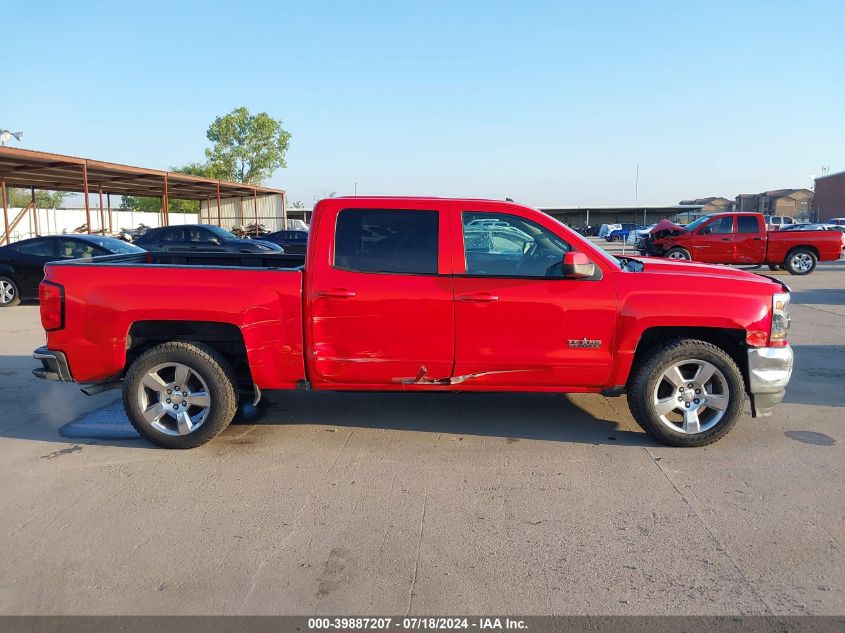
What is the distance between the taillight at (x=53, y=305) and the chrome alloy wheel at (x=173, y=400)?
30.2 inches

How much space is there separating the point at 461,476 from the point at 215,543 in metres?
1.67

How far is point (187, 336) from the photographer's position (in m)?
4.99

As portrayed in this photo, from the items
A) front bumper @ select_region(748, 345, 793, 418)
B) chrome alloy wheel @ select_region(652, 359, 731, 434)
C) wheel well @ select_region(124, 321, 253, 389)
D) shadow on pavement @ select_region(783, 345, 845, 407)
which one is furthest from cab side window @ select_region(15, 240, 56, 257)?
shadow on pavement @ select_region(783, 345, 845, 407)

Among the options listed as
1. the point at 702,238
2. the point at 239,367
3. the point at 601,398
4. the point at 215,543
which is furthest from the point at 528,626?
the point at 702,238

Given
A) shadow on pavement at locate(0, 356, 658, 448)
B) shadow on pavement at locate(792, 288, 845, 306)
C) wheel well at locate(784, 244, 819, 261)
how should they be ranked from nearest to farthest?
1. shadow on pavement at locate(0, 356, 658, 448)
2. shadow on pavement at locate(792, 288, 845, 306)
3. wheel well at locate(784, 244, 819, 261)

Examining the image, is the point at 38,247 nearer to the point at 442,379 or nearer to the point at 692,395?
the point at 442,379

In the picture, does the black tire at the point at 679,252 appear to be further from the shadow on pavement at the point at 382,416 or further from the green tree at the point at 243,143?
the green tree at the point at 243,143

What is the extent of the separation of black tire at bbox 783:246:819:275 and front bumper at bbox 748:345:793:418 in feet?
52.2

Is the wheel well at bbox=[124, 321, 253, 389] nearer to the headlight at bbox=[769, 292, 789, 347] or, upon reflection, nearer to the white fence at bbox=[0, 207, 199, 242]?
the headlight at bbox=[769, 292, 789, 347]

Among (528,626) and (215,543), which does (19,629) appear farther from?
(528,626)

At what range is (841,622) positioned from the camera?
2816 mm

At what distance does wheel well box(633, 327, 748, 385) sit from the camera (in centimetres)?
493

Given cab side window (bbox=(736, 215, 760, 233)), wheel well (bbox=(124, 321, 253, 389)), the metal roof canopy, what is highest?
the metal roof canopy

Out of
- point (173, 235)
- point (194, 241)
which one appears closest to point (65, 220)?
point (173, 235)
